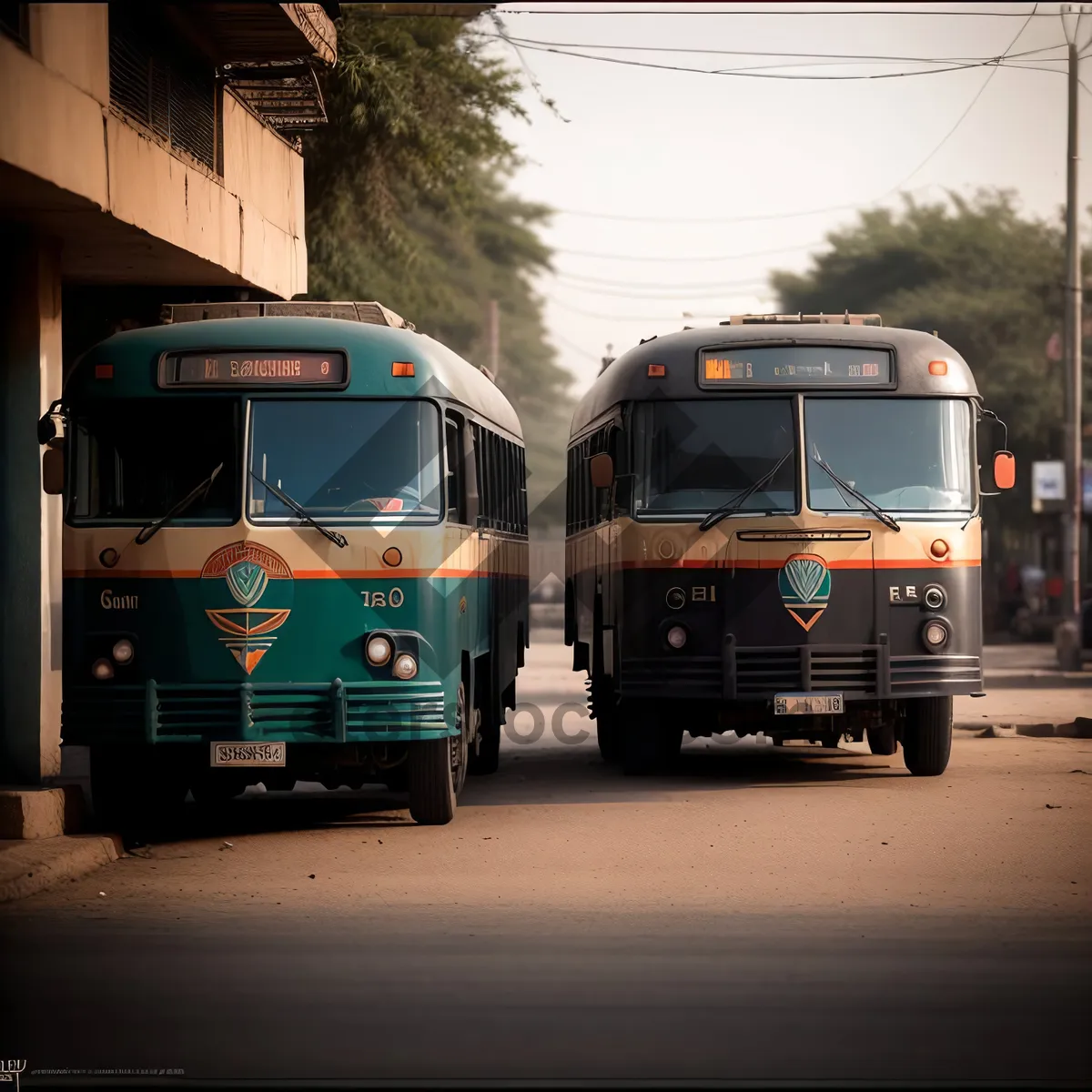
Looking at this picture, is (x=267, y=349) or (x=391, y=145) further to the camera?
(x=391, y=145)

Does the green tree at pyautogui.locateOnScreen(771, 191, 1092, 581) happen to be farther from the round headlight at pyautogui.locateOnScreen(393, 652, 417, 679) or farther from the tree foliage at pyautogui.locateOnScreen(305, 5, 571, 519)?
the round headlight at pyautogui.locateOnScreen(393, 652, 417, 679)

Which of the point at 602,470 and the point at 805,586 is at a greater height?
the point at 602,470

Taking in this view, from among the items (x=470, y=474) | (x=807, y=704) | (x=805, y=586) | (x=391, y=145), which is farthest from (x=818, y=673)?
(x=391, y=145)

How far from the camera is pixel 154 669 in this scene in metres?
12.6

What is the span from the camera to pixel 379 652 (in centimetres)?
1270

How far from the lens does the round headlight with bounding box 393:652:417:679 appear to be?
1267 centimetres

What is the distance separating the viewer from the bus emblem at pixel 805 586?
15.4m

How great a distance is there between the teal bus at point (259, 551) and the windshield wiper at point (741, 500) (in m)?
2.89

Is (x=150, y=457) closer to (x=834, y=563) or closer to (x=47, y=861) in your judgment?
(x=47, y=861)

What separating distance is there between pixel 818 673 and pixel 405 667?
13.2ft

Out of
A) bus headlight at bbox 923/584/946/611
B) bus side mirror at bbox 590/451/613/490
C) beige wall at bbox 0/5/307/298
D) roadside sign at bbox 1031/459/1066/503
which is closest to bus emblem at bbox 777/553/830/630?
bus headlight at bbox 923/584/946/611

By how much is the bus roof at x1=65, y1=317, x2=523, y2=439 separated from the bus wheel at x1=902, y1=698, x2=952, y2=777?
5214mm

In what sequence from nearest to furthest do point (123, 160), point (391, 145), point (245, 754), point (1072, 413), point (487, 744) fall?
point (245, 754)
point (123, 160)
point (487, 744)
point (391, 145)
point (1072, 413)

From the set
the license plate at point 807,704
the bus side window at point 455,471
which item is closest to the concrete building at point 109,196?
the bus side window at point 455,471
